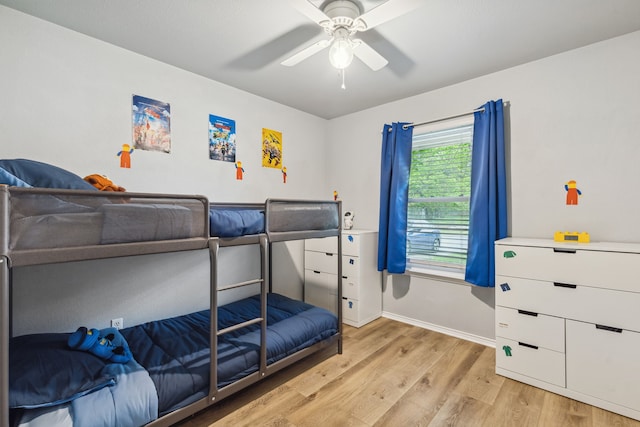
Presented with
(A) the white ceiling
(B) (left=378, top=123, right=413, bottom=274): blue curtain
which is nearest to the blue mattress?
(B) (left=378, top=123, right=413, bottom=274): blue curtain

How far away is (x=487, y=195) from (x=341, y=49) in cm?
174

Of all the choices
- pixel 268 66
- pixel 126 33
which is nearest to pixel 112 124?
pixel 126 33

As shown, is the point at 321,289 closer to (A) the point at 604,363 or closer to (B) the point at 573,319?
(B) the point at 573,319

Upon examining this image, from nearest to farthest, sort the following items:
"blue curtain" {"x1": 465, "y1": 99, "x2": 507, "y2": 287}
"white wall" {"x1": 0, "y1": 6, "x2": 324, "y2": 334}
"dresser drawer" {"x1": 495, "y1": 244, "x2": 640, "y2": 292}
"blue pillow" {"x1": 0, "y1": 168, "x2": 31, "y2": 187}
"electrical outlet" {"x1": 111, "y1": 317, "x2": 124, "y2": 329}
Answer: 1. "blue pillow" {"x1": 0, "y1": 168, "x2": 31, "y2": 187}
2. "dresser drawer" {"x1": 495, "y1": 244, "x2": 640, "y2": 292}
3. "white wall" {"x1": 0, "y1": 6, "x2": 324, "y2": 334}
4. "electrical outlet" {"x1": 111, "y1": 317, "x2": 124, "y2": 329}
5. "blue curtain" {"x1": 465, "y1": 99, "x2": 507, "y2": 287}

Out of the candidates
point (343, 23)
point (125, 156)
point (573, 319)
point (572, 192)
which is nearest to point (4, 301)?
point (125, 156)

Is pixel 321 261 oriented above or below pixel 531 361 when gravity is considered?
above

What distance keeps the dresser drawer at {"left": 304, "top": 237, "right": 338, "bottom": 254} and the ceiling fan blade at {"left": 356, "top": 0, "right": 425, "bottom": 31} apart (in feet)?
6.76

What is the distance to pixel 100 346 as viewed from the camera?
1.73m

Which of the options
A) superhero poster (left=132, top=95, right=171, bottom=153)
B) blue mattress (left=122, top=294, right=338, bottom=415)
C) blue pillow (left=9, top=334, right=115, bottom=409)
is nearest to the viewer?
blue pillow (left=9, top=334, right=115, bottom=409)

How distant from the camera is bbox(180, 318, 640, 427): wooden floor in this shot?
1.72 metres

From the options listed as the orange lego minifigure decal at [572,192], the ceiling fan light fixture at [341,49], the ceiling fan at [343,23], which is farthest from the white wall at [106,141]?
the orange lego minifigure decal at [572,192]

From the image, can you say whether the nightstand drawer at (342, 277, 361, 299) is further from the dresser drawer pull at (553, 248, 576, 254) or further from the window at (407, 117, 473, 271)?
the dresser drawer pull at (553, 248, 576, 254)

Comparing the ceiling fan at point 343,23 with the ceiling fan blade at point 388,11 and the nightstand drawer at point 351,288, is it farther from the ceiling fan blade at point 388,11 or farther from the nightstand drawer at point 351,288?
the nightstand drawer at point 351,288

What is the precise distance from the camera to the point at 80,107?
2.06 meters
